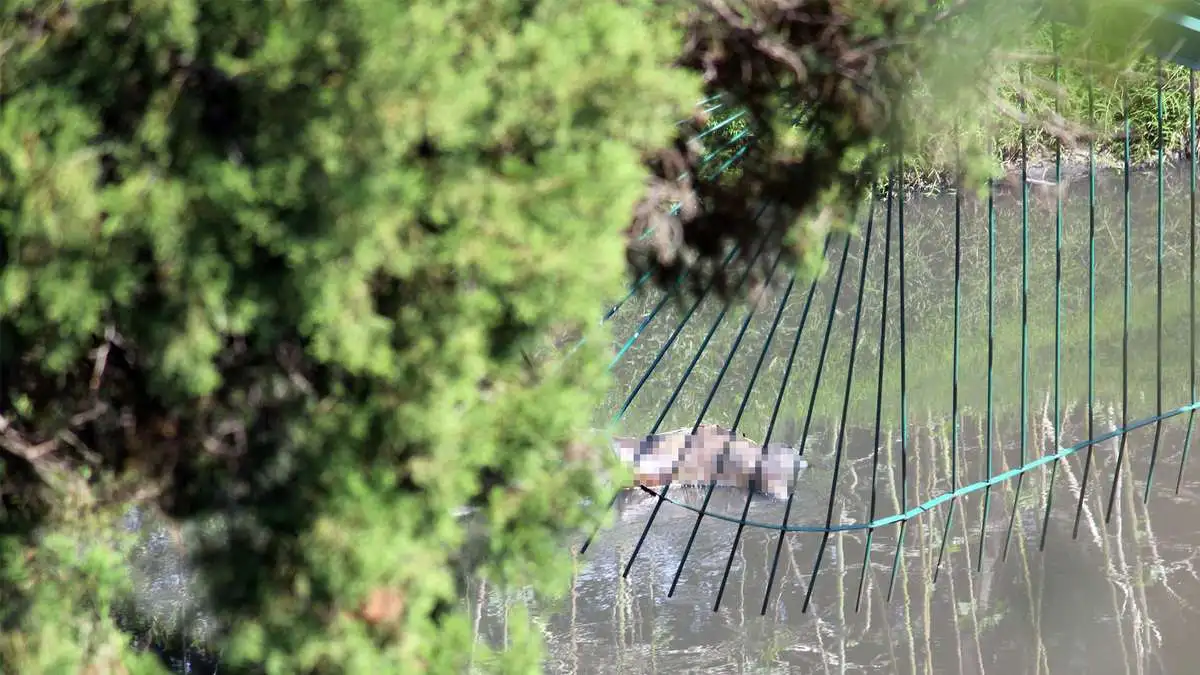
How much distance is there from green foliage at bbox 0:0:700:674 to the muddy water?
1.91 meters

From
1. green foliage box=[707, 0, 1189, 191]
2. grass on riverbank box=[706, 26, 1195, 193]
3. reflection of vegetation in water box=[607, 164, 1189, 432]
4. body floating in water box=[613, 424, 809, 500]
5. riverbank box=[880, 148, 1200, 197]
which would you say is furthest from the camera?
riverbank box=[880, 148, 1200, 197]

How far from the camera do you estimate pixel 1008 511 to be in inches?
216

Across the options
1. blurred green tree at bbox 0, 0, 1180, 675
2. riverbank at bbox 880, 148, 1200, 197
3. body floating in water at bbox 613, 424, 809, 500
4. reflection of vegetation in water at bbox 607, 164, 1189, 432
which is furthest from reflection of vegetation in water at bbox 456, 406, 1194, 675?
riverbank at bbox 880, 148, 1200, 197

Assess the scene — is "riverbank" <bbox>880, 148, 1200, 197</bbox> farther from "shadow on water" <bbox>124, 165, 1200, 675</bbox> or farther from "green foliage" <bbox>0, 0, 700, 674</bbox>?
"green foliage" <bbox>0, 0, 700, 674</bbox>

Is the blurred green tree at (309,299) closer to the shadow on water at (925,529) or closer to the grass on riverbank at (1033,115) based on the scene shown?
the grass on riverbank at (1033,115)

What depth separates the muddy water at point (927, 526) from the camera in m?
4.75

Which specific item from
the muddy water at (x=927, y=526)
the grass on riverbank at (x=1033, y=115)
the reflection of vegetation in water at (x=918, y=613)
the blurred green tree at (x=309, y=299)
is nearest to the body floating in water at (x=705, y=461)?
the muddy water at (x=927, y=526)

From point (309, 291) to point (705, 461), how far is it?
5.51 ft

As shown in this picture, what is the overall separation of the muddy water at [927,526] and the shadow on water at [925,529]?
0.4 inches

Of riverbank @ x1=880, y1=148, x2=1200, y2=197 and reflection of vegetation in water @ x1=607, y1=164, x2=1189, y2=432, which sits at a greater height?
riverbank @ x1=880, y1=148, x2=1200, y2=197

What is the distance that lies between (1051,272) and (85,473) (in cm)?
683

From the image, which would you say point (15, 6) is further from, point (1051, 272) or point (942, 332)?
point (1051, 272)

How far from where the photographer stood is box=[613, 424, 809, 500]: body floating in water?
9.04 ft

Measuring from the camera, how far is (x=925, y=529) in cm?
540
